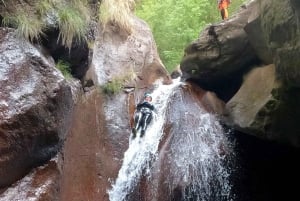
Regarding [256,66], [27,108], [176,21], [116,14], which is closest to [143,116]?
[256,66]

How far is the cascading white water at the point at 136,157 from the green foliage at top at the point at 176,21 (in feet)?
15.9

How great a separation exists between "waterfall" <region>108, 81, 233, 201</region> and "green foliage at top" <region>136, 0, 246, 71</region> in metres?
5.10

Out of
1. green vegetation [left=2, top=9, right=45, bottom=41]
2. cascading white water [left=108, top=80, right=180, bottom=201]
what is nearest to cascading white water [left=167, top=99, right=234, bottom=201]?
cascading white water [left=108, top=80, right=180, bottom=201]

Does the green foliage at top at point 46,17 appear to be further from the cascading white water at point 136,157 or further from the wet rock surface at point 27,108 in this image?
the cascading white water at point 136,157

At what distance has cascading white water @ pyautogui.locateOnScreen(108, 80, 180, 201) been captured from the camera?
6.35 meters

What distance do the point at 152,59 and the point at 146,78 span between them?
0.93 metres

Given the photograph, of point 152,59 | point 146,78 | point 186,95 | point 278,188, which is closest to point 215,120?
point 186,95

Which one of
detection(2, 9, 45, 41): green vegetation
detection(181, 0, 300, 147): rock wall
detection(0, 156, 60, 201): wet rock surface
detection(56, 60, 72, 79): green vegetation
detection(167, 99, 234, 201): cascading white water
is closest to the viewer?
detection(0, 156, 60, 201): wet rock surface

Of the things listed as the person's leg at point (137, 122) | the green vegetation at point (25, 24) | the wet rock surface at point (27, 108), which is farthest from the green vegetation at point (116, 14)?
the wet rock surface at point (27, 108)

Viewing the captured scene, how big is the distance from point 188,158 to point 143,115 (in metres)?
1.48

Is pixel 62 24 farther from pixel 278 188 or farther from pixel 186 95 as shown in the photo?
pixel 278 188

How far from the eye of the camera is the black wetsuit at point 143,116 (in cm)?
742

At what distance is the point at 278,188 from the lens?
673 cm

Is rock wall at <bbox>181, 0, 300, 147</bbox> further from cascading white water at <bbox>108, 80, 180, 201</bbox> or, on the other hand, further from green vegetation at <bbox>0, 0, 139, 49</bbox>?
green vegetation at <bbox>0, 0, 139, 49</bbox>
